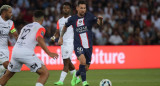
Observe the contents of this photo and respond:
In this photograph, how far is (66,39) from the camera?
1116 cm

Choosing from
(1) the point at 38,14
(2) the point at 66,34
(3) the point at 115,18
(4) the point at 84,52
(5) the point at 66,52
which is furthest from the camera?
(3) the point at 115,18

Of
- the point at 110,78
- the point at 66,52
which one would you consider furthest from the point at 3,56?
the point at 110,78

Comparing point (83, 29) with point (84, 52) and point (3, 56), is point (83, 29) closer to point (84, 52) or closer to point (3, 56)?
point (84, 52)

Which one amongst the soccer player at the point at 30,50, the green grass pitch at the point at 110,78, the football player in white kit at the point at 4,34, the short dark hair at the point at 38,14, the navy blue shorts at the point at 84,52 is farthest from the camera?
the green grass pitch at the point at 110,78

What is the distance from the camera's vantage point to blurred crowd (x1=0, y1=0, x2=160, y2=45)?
1903cm

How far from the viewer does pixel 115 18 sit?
20.5 meters

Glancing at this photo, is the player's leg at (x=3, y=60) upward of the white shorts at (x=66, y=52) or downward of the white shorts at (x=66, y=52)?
upward

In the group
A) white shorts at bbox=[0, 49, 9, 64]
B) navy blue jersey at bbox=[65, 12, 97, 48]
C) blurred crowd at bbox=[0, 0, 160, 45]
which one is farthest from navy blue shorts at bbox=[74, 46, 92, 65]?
blurred crowd at bbox=[0, 0, 160, 45]

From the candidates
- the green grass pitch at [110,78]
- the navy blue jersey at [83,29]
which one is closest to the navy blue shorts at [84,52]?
the navy blue jersey at [83,29]

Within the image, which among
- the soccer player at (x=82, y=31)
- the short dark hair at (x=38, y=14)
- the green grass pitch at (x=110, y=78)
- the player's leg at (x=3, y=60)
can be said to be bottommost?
the green grass pitch at (x=110, y=78)

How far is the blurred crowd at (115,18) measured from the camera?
19.0m

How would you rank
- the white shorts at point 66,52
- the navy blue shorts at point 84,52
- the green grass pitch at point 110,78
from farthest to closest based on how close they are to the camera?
1. the white shorts at point 66,52
2. the green grass pitch at point 110,78
3. the navy blue shorts at point 84,52

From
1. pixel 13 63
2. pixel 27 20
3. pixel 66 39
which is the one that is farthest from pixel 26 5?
pixel 13 63

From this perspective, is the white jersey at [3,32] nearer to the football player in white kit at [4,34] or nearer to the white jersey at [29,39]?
the football player in white kit at [4,34]
